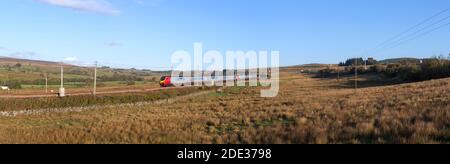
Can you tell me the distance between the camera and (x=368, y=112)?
56.5ft

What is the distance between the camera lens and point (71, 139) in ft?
43.1

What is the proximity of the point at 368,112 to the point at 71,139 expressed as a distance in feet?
39.5

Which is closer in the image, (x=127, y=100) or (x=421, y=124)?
(x=421, y=124)
